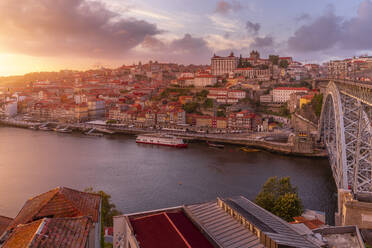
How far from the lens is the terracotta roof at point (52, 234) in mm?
1759

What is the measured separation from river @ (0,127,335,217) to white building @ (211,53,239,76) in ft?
40.0

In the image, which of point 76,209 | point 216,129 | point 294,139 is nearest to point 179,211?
point 76,209

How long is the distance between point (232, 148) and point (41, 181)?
21.0 feet

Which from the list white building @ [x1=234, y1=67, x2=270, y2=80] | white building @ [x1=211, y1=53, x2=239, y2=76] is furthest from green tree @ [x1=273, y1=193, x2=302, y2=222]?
white building @ [x1=211, y1=53, x2=239, y2=76]

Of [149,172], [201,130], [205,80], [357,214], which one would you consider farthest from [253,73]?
[357,214]

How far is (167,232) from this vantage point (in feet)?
7.19

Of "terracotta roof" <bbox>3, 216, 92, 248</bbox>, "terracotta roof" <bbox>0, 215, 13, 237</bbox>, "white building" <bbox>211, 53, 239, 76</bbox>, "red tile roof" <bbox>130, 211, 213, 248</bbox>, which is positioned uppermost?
"white building" <bbox>211, 53, 239, 76</bbox>

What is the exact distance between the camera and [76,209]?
2344 mm

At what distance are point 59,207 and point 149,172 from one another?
6.17 meters

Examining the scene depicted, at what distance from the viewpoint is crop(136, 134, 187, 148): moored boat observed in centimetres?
1204

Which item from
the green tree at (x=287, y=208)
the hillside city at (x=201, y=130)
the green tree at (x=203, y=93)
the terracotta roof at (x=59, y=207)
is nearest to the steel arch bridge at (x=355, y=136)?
the hillside city at (x=201, y=130)

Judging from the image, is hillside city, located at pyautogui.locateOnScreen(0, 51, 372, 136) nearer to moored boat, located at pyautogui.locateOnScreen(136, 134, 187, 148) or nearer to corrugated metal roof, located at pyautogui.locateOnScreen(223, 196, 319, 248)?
moored boat, located at pyautogui.locateOnScreen(136, 134, 187, 148)

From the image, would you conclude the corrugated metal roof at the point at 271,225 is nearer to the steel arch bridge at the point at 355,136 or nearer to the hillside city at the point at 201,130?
the hillside city at the point at 201,130

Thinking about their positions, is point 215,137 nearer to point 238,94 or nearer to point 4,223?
point 238,94
